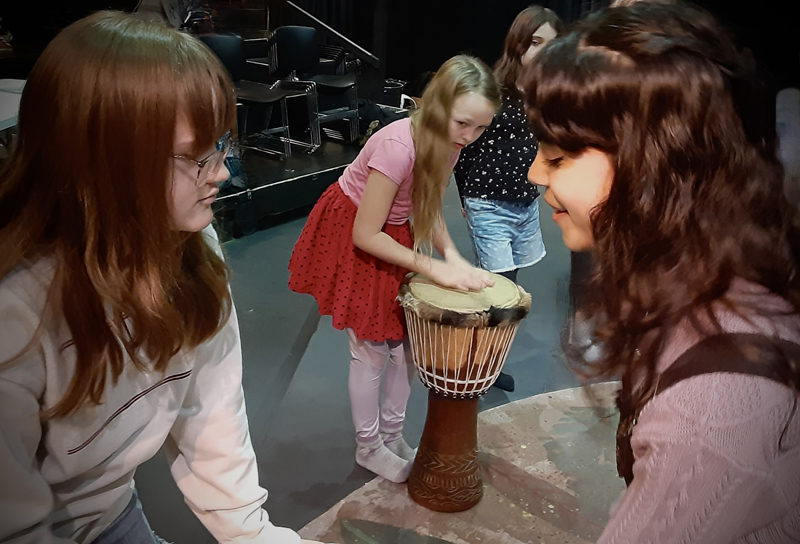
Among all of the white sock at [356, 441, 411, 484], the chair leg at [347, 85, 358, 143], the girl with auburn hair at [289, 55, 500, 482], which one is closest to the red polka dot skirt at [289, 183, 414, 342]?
the girl with auburn hair at [289, 55, 500, 482]

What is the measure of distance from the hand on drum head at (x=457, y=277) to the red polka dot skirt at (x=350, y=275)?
0.48 feet

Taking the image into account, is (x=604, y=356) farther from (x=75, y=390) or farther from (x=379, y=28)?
(x=379, y=28)

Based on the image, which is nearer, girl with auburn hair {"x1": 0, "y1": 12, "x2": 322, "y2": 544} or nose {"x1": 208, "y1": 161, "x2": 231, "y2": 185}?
girl with auburn hair {"x1": 0, "y1": 12, "x2": 322, "y2": 544}

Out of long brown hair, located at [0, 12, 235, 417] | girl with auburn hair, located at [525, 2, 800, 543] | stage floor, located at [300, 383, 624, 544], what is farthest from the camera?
stage floor, located at [300, 383, 624, 544]

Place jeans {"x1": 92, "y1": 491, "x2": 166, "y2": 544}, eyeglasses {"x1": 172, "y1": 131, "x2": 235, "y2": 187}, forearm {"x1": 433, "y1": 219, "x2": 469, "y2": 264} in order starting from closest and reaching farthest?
1. eyeglasses {"x1": 172, "y1": 131, "x2": 235, "y2": 187}
2. jeans {"x1": 92, "y1": 491, "x2": 166, "y2": 544}
3. forearm {"x1": 433, "y1": 219, "x2": 469, "y2": 264}

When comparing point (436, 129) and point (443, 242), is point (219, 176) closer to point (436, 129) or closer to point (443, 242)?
point (436, 129)

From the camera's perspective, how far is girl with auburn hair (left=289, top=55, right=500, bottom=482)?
1.97 m

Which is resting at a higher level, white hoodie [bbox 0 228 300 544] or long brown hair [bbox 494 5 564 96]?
long brown hair [bbox 494 5 564 96]

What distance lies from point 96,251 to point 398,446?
1570 millimetres

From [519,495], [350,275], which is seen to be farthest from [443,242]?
[519,495]

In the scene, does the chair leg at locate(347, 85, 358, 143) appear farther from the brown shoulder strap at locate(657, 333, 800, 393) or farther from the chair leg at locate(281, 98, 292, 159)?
the brown shoulder strap at locate(657, 333, 800, 393)

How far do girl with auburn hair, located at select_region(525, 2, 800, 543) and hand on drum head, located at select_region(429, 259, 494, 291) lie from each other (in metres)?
1.04

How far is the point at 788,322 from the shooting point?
2.64ft

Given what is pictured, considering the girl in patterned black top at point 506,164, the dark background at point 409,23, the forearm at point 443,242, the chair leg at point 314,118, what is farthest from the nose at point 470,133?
the chair leg at point 314,118
